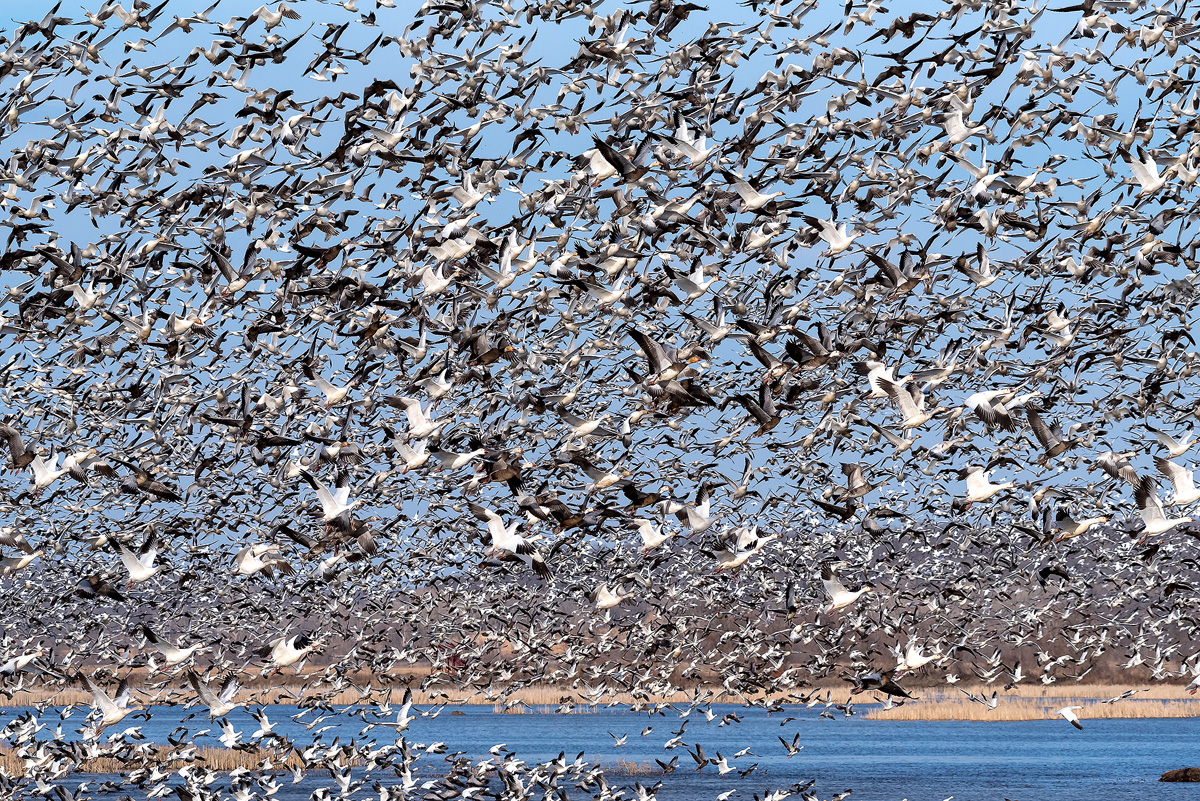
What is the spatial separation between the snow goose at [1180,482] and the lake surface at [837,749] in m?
16.8

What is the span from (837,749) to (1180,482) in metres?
36.6

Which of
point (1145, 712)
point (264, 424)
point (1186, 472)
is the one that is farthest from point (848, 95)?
point (1145, 712)

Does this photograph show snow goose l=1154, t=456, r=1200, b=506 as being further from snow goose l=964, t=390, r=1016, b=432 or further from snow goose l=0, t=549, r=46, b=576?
snow goose l=0, t=549, r=46, b=576

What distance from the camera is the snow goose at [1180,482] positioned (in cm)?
1708

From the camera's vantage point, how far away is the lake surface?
1549 inches

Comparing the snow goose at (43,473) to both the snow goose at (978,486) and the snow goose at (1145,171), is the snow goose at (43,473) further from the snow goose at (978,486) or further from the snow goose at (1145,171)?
the snow goose at (1145,171)

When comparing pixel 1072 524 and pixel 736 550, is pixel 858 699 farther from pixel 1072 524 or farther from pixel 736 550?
→ pixel 1072 524

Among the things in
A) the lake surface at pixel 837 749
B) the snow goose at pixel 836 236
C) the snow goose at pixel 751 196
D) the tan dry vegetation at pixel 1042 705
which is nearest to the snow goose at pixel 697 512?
the snow goose at pixel 836 236

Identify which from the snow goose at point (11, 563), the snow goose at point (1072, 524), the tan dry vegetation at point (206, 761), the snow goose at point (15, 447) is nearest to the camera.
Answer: the snow goose at point (15, 447)

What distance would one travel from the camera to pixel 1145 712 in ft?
199

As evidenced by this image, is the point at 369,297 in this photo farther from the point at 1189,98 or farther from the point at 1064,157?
the point at 1189,98

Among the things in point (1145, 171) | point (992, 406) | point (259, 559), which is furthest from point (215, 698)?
point (1145, 171)

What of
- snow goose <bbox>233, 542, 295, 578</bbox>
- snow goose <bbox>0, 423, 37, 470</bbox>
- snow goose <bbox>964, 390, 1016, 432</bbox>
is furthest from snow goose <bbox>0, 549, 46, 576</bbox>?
snow goose <bbox>964, 390, 1016, 432</bbox>

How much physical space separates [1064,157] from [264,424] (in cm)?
1381
